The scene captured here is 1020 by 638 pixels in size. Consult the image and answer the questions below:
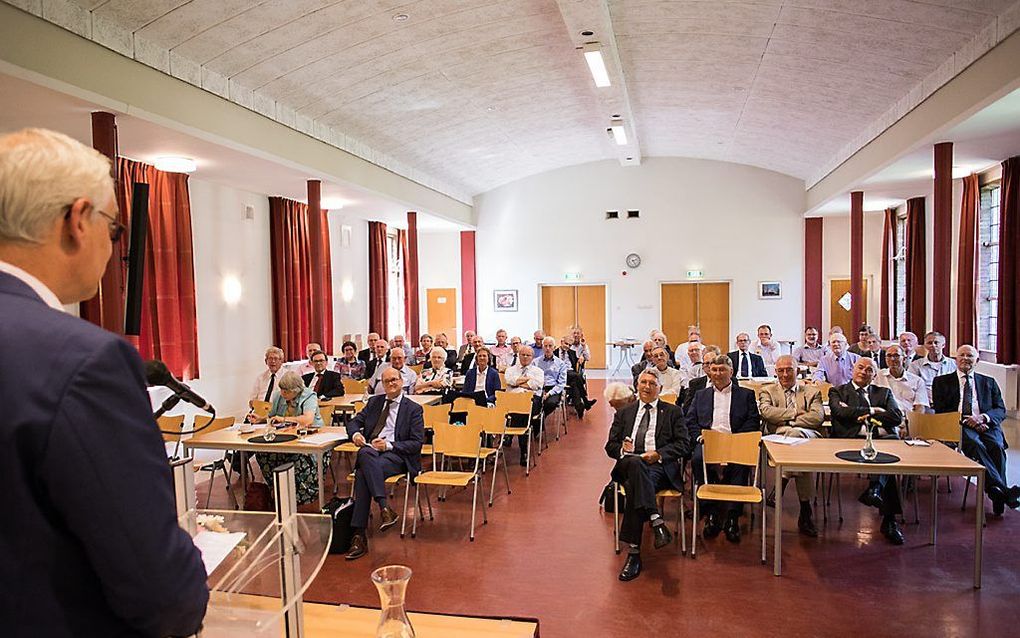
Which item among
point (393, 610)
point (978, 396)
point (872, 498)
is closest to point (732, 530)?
point (872, 498)

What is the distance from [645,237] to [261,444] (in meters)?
12.2

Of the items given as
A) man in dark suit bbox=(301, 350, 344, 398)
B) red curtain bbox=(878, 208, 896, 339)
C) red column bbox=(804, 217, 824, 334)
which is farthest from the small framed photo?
man in dark suit bbox=(301, 350, 344, 398)

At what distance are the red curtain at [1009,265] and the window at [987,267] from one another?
0.70m

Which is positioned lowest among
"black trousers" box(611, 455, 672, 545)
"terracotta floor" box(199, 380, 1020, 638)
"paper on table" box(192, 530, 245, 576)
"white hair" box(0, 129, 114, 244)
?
"terracotta floor" box(199, 380, 1020, 638)

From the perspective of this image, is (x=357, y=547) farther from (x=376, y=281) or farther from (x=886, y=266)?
→ (x=886, y=266)

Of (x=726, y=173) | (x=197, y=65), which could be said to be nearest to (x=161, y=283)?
(x=197, y=65)

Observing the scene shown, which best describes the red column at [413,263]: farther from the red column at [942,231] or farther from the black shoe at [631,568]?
the black shoe at [631,568]

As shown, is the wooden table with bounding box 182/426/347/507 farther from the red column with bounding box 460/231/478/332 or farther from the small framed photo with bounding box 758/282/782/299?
the small framed photo with bounding box 758/282/782/299

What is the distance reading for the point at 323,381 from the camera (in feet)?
28.4

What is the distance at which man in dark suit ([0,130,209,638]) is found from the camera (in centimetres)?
90

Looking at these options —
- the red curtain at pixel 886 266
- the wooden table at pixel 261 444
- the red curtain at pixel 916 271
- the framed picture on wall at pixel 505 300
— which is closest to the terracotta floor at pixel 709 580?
the wooden table at pixel 261 444

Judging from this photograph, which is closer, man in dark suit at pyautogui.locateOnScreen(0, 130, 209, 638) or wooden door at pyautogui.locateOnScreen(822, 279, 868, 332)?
man in dark suit at pyautogui.locateOnScreen(0, 130, 209, 638)

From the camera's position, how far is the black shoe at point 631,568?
4.64 m

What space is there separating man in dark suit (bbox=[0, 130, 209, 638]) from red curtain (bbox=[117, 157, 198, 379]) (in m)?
7.63
